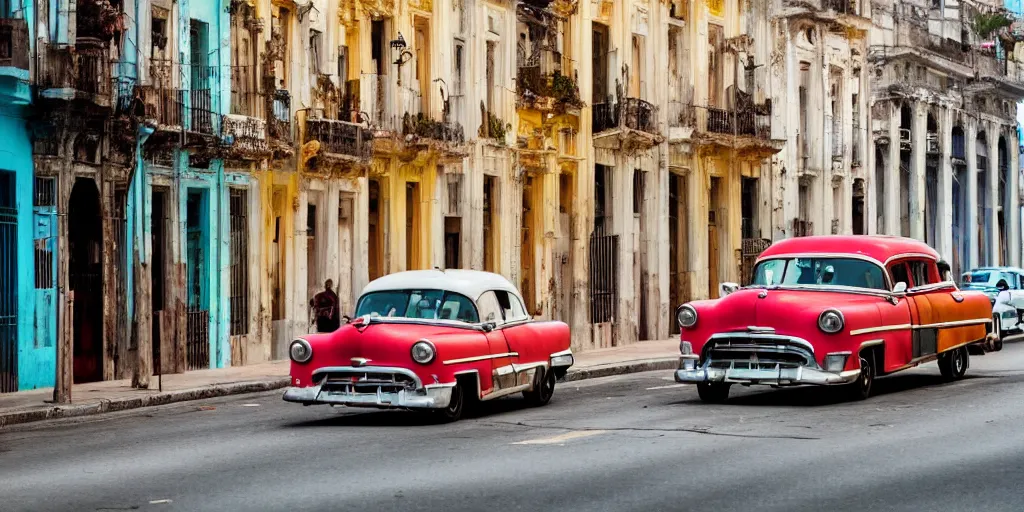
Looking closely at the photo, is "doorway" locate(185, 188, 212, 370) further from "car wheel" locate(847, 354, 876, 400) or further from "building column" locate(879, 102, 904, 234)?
"building column" locate(879, 102, 904, 234)

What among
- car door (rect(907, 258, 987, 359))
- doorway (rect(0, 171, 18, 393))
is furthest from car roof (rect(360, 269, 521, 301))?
doorway (rect(0, 171, 18, 393))

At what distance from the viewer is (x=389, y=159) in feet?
120

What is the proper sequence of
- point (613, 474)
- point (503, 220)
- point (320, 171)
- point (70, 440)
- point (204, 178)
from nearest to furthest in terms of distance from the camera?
1. point (613, 474)
2. point (70, 440)
3. point (204, 178)
4. point (320, 171)
5. point (503, 220)

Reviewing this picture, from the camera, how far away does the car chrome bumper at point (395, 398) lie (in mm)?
18141

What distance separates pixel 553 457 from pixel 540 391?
20.6ft

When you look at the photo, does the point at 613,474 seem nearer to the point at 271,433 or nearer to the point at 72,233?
the point at 271,433

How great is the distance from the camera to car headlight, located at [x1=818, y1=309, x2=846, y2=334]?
64.6ft

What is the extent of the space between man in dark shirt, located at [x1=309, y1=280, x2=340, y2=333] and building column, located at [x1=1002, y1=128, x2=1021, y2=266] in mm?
47659

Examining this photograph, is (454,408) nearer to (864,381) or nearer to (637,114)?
(864,381)

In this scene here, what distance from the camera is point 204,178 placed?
31625 mm

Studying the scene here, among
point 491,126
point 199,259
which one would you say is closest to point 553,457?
point 199,259

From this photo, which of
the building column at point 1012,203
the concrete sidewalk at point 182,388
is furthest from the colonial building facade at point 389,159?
the building column at point 1012,203

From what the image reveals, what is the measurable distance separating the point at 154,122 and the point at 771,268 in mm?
11477

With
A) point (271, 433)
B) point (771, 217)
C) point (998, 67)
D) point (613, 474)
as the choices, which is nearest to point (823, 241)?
point (271, 433)
